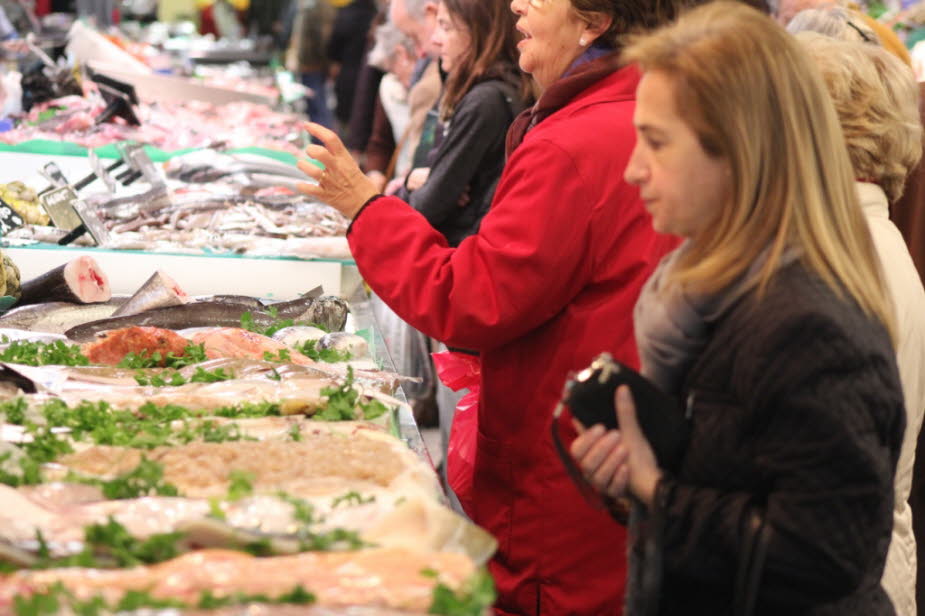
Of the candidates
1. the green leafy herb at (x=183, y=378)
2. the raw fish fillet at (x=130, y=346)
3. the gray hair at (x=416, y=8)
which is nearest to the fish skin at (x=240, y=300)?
the raw fish fillet at (x=130, y=346)

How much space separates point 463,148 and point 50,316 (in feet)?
6.97

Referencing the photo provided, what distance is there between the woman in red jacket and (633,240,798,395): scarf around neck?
632 millimetres

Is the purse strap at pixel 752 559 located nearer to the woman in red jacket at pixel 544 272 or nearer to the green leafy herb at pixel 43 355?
the woman in red jacket at pixel 544 272

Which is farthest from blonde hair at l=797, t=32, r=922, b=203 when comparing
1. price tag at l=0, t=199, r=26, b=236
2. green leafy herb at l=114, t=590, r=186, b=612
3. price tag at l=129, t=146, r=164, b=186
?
price tag at l=129, t=146, r=164, b=186

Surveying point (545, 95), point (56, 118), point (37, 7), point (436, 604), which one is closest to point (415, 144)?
point (56, 118)

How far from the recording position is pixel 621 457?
2117mm

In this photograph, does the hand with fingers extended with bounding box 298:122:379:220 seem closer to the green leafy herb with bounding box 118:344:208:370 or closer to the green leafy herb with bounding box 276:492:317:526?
the green leafy herb with bounding box 118:344:208:370

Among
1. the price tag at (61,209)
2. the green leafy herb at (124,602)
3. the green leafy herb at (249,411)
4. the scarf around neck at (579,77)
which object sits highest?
the scarf around neck at (579,77)

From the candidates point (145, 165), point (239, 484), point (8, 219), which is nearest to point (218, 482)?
point (239, 484)

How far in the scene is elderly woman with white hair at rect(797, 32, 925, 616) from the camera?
9.43 ft

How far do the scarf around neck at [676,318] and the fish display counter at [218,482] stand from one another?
42 centimetres

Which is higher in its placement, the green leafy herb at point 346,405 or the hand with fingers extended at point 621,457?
the hand with fingers extended at point 621,457

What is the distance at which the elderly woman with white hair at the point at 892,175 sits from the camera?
9.43 feet

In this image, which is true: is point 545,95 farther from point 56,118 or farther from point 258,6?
point 258,6
